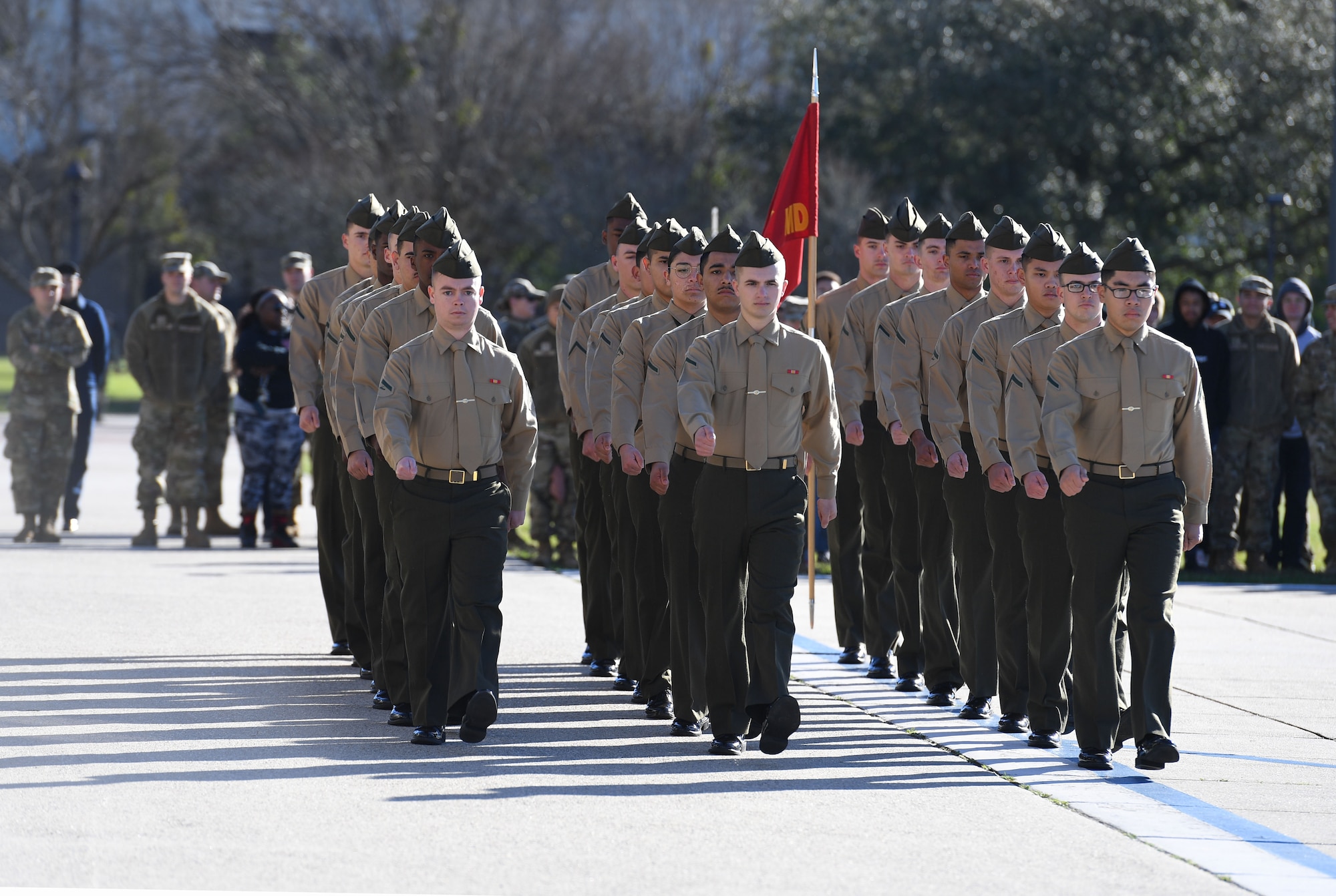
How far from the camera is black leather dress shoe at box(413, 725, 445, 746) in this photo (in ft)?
26.7

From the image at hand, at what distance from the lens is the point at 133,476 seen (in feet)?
78.2

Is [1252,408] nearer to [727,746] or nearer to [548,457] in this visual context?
[548,457]

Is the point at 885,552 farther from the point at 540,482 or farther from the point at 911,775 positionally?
the point at 540,482

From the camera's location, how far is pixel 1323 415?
15133 mm

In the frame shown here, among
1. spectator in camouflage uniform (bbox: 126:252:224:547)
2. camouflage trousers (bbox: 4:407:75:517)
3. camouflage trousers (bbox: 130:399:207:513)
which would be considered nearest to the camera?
spectator in camouflage uniform (bbox: 126:252:224:547)

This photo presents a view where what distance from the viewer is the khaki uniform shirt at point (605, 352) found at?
9.64 meters

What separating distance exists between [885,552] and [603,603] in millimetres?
1463

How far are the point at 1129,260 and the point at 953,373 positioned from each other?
4.86 feet

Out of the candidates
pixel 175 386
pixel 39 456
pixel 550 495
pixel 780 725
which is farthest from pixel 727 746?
pixel 39 456

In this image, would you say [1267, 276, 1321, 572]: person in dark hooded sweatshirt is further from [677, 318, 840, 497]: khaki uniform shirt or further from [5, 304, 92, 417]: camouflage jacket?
[5, 304, 92, 417]: camouflage jacket

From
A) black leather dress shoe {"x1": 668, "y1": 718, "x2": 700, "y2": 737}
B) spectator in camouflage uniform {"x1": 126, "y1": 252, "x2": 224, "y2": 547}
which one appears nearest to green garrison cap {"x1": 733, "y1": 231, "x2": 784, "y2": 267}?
black leather dress shoe {"x1": 668, "y1": 718, "x2": 700, "y2": 737}

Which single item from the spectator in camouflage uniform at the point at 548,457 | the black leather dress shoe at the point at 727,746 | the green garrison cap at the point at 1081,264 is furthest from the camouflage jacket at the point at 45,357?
the green garrison cap at the point at 1081,264

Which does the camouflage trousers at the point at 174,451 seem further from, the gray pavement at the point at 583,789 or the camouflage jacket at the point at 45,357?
the gray pavement at the point at 583,789

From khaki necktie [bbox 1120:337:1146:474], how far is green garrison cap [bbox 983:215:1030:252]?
1451 mm
